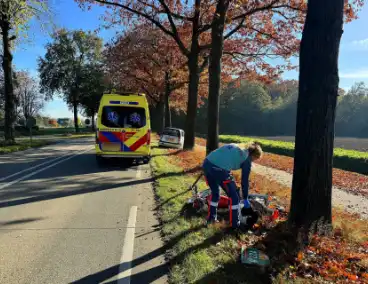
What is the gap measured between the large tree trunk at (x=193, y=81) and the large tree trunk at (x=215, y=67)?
354cm

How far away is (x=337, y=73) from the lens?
16.2ft

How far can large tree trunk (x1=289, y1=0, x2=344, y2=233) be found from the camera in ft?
15.8

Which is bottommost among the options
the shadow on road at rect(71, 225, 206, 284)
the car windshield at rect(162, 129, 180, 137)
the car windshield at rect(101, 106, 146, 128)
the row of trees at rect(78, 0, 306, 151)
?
the shadow on road at rect(71, 225, 206, 284)

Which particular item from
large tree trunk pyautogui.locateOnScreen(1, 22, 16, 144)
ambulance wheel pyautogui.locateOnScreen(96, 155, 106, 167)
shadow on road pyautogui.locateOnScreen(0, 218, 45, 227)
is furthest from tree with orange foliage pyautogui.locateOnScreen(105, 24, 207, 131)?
shadow on road pyautogui.locateOnScreen(0, 218, 45, 227)

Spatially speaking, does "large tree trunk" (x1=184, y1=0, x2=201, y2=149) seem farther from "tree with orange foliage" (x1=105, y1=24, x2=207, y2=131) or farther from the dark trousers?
the dark trousers

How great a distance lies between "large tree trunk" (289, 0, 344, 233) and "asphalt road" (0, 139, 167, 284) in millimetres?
2351

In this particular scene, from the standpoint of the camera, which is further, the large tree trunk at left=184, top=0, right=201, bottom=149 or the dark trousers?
the large tree trunk at left=184, top=0, right=201, bottom=149

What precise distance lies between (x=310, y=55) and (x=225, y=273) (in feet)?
11.0

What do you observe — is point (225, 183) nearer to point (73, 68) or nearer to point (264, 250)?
point (264, 250)

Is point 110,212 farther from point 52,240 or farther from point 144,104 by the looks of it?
point 144,104

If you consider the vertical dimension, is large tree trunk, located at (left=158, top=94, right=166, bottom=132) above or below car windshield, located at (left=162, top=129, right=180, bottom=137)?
above

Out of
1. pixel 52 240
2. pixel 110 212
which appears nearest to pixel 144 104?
pixel 110 212

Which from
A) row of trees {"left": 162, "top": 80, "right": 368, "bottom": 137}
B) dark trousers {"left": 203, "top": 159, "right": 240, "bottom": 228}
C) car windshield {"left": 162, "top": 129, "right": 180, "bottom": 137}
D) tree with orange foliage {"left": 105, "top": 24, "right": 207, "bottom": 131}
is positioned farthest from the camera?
row of trees {"left": 162, "top": 80, "right": 368, "bottom": 137}

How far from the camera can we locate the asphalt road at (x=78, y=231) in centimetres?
383
